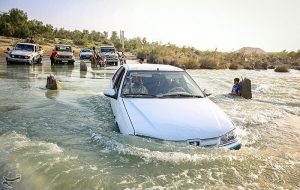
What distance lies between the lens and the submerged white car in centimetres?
543

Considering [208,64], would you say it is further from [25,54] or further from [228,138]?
[228,138]

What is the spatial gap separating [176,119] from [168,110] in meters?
0.37

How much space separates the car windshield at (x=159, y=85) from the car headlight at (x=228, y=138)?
1.37 meters

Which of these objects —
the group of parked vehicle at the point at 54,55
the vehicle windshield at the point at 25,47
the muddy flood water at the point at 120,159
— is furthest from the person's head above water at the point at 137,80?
the vehicle windshield at the point at 25,47

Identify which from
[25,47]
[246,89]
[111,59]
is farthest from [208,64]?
[246,89]

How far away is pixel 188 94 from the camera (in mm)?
6961

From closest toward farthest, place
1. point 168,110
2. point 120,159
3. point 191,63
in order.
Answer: point 120,159, point 168,110, point 191,63

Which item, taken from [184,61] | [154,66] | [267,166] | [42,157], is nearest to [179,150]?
[267,166]

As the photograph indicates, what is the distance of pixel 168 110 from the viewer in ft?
19.9

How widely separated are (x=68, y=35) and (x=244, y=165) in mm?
79928

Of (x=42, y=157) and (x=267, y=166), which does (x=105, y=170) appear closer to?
(x=42, y=157)

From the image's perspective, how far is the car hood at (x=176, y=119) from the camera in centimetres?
539

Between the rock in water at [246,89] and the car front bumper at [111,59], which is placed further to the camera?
the car front bumper at [111,59]

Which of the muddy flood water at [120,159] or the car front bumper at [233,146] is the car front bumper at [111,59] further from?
the car front bumper at [233,146]
